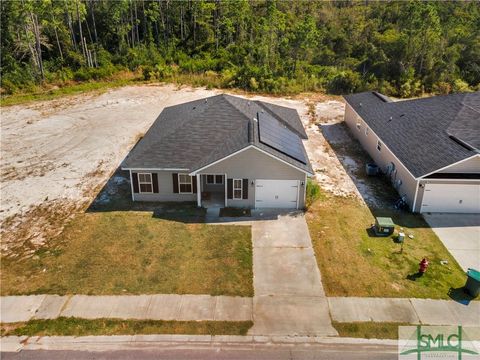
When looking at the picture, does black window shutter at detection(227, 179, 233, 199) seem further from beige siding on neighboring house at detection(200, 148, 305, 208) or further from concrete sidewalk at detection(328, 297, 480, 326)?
concrete sidewalk at detection(328, 297, 480, 326)

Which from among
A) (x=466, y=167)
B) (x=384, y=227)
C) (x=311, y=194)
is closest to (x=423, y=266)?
(x=384, y=227)

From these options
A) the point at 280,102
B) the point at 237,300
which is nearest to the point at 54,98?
the point at 280,102

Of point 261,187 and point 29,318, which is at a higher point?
point 261,187

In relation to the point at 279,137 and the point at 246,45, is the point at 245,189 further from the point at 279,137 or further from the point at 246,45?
the point at 246,45

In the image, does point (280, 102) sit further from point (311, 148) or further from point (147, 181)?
point (147, 181)

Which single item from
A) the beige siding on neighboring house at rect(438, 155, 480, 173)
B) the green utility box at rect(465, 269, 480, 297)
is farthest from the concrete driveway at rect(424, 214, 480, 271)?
the beige siding on neighboring house at rect(438, 155, 480, 173)
